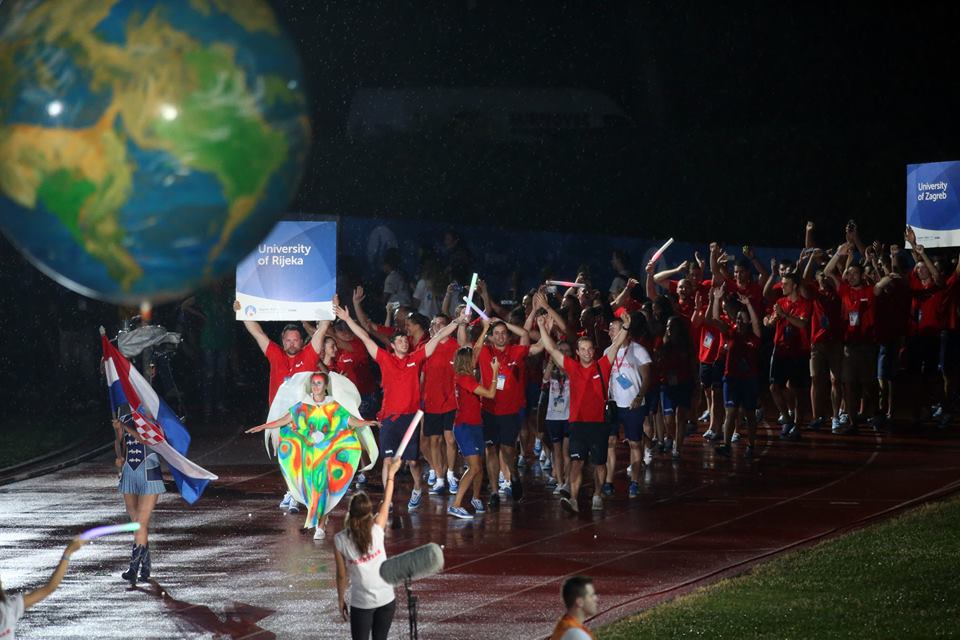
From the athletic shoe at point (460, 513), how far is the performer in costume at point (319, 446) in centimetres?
96

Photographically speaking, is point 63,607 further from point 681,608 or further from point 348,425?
point 681,608

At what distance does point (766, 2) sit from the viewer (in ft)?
109

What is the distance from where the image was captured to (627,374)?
46.9 ft

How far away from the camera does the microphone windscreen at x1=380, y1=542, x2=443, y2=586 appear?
6.15 meters

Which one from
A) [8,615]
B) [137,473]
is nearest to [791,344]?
[137,473]

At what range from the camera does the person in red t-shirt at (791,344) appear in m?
17.5

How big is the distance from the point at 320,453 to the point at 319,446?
65 mm

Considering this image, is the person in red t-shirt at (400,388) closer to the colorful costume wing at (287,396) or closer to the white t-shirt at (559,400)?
the colorful costume wing at (287,396)

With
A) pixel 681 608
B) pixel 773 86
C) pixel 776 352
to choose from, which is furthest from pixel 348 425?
pixel 773 86

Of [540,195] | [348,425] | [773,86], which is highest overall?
[773,86]

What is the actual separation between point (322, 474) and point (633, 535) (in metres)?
2.87

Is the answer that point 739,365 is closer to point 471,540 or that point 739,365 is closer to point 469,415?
point 469,415

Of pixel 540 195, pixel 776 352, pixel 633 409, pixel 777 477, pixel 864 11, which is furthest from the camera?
pixel 864 11

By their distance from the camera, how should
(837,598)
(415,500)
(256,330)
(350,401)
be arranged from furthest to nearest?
1. (415,500)
2. (256,330)
3. (350,401)
4. (837,598)
